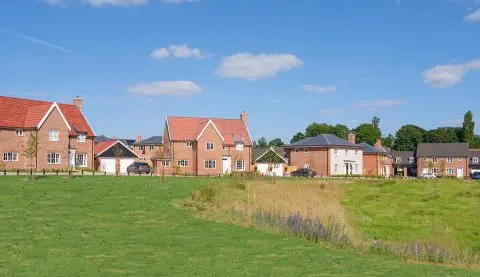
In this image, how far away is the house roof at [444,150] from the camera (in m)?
114

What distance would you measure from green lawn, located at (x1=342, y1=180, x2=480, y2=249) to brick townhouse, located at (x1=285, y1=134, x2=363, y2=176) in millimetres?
35116

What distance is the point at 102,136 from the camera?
130750 millimetres

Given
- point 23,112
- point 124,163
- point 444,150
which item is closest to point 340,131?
point 444,150

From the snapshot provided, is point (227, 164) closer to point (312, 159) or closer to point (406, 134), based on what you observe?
point (312, 159)

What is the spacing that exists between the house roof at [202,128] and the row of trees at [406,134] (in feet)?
235

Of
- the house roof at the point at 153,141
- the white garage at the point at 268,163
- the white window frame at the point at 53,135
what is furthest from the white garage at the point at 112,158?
the white garage at the point at 268,163

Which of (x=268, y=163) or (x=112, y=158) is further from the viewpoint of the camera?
(x=268, y=163)

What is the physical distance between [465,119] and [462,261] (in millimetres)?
131628

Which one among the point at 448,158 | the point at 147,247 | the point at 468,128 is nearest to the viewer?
the point at 147,247

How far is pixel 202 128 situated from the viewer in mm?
77375

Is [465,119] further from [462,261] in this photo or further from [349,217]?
[462,261]

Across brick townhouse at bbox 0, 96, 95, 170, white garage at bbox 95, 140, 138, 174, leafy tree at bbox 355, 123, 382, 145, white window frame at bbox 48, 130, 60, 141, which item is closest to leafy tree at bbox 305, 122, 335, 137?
leafy tree at bbox 355, 123, 382, 145

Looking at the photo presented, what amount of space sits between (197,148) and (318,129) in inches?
3320

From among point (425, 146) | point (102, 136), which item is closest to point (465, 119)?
point (425, 146)
